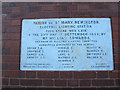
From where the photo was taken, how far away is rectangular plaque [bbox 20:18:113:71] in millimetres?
2307

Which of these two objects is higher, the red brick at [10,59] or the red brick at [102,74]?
the red brick at [10,59]

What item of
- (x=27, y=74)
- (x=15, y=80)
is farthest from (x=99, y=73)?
(x=15, y=80)

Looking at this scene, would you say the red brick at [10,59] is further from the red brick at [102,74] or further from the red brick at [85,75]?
the red brick at [102,74]

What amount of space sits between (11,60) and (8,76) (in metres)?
0.29

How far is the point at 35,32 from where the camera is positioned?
7.83 feet

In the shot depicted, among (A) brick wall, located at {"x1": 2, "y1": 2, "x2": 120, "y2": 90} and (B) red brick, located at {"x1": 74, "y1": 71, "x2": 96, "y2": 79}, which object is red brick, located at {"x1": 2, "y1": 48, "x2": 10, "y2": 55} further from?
(B) red brick, located at {"x1": 74, "y1": 71, "x2": 96, "y2": 79}

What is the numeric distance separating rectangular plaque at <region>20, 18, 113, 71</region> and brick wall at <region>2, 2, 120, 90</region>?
3.8 inches

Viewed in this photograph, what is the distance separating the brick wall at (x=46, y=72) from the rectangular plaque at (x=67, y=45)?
0.31 feet

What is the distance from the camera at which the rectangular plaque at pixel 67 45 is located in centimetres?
231

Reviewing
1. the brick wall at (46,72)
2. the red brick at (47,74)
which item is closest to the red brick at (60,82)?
the brick wall at (46,72)

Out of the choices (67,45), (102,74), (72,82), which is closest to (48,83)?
(72,82)

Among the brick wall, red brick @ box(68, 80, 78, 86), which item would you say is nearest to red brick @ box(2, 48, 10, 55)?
the brick wall

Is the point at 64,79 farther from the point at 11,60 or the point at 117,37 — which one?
the point at 117,37

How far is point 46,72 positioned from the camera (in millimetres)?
2326
